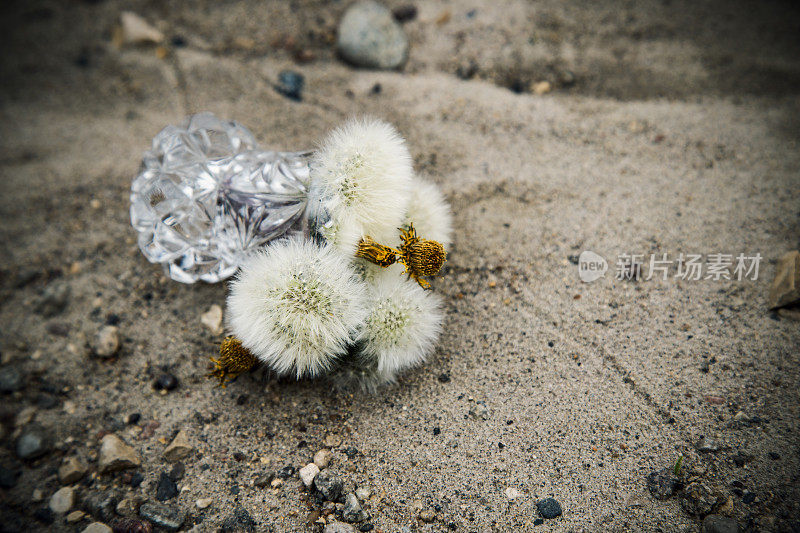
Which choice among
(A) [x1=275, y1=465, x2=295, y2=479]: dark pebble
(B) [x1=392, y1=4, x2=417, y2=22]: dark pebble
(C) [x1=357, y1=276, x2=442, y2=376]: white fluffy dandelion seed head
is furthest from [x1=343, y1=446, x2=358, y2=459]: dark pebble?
(B) [x1=392, y1=4, x2=417, y2=22]: dark pebble

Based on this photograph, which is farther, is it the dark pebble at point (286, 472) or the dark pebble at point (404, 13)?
the dark pebble at point (404, 13)

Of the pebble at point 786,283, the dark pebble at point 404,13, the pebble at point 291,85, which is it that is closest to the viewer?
the pebble at point 786,283

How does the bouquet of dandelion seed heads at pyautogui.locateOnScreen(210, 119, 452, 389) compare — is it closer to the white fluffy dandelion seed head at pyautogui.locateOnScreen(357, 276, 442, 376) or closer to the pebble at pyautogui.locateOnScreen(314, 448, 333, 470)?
the white fluffy dandelion seed head at pyautogui.locateOnScreen(357, 276, 442, 376)

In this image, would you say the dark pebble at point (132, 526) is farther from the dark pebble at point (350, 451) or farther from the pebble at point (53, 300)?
the pebble at point (53, 300)

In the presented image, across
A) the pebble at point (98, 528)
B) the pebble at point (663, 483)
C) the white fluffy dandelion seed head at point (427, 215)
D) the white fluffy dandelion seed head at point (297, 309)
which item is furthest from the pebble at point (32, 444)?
the pebble at point (663, 483)

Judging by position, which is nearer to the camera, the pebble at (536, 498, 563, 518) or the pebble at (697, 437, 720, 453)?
the pebble at (536, 498, 563, 518)

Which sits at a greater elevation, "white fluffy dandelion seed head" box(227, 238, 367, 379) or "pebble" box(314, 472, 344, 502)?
"white fluffy dandelion seed head" box(227, 238, 367, 379)

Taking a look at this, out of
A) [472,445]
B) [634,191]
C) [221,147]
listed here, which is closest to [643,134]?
[634,191]
